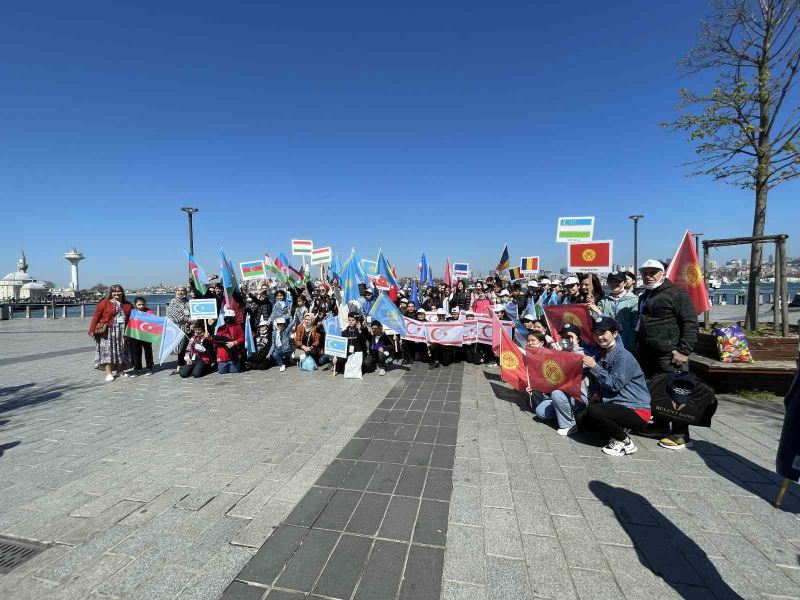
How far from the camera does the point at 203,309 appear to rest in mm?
8766

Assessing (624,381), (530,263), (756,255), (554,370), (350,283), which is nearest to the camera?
(624,381)

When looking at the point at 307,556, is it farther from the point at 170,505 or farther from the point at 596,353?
the point at 596,353

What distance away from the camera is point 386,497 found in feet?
11.6

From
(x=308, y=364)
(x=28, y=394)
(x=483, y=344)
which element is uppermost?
(x=483, y=344)

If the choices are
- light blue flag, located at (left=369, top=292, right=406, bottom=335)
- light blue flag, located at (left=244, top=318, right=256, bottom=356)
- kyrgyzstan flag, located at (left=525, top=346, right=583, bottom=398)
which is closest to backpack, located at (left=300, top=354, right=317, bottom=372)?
light blue flag, located at (left=244, top=318, right=256, bottom=356)

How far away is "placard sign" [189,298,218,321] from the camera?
8680 millimetres

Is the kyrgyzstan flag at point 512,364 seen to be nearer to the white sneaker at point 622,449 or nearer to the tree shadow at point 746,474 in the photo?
the white sneaker at point 622,449

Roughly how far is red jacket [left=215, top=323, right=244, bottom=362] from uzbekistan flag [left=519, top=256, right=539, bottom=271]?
11.5 meters

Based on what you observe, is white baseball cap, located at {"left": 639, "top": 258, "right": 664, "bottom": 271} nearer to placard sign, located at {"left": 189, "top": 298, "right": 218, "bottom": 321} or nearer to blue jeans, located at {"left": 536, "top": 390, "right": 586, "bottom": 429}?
blue jeans, located at {"left": 536, "top": 390, "right": 586, "bottom": 429}

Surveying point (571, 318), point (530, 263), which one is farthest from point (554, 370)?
point (530, 263)

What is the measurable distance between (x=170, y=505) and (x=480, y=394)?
5.12 m

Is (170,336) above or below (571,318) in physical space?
below

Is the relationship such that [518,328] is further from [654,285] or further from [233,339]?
[233,339]

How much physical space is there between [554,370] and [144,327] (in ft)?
29.4
